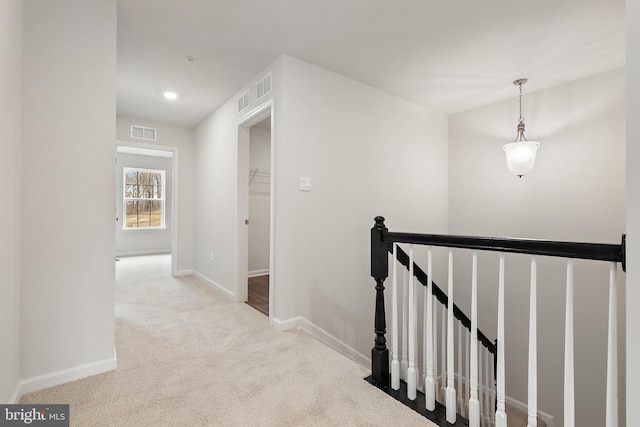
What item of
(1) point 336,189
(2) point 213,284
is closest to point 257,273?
(2) point 213,284

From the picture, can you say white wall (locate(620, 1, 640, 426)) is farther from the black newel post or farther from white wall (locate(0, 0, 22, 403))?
white wall (locate(0, 0, 22, 403))

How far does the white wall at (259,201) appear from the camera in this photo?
5.06 meters

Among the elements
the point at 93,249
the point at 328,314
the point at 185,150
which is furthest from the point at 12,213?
the point at 185,150

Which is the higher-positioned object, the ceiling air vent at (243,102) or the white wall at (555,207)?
the ceiling air vent at (243,102)

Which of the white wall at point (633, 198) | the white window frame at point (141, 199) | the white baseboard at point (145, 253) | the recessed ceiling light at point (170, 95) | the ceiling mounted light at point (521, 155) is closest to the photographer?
the white wall at point (633, 198)

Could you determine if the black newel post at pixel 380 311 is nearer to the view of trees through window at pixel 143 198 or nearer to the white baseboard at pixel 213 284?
the white baseboard at pixel 213 284

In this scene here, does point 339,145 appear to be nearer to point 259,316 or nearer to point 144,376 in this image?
point 259,316

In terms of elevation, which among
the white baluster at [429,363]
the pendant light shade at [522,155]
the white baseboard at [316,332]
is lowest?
the white baseboard at [316,332]

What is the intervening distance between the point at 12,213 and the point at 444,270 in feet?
14.4

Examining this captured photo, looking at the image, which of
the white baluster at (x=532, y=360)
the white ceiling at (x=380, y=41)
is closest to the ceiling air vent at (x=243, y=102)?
the white ceiling at (x=380, y=41)

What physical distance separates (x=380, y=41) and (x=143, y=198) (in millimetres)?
6673

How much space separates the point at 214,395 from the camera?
1.68 m

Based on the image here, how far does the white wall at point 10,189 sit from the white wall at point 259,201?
3472mm

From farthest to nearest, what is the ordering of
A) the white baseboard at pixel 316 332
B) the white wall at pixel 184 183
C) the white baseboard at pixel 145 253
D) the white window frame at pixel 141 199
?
the white window frame at pixel 141 199
the white baseboard at pixel 145 253
the white wall at pixel 184 183
the white baseboard at pixel 316 332
